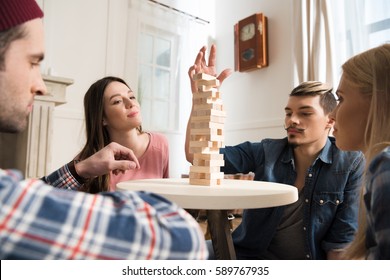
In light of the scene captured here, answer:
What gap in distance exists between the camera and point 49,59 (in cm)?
319

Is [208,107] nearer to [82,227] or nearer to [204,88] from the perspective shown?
[204,88]

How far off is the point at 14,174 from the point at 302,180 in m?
1.48

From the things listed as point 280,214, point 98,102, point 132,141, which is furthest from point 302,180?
point 98,102

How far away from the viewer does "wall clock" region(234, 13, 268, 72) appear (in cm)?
366

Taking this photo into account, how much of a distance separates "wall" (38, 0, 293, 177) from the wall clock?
90 mm

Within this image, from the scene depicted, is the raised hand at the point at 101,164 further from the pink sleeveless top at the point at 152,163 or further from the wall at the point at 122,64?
the wall at the point at 122,64

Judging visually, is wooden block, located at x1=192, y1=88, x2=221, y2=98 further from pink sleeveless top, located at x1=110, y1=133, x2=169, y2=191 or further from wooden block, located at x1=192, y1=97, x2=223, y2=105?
pink sleeveless top, located at x1=110, y1=133, x2=169, y2=191

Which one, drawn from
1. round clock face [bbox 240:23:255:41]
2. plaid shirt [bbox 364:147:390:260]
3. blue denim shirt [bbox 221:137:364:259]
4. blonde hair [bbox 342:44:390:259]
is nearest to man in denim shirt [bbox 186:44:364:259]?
blue denim shirt [bbox 221:137:364:259]

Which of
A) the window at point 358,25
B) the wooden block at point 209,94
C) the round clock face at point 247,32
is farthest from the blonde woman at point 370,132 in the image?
the round clock face at point 247,32

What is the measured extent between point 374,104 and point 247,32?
3.20 metres

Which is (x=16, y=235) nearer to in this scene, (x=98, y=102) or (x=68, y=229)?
(x=68, y=229)

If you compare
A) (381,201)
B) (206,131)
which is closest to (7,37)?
(381,201)

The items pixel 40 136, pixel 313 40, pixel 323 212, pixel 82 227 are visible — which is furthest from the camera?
pixel 313 40

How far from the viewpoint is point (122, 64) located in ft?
12.1
